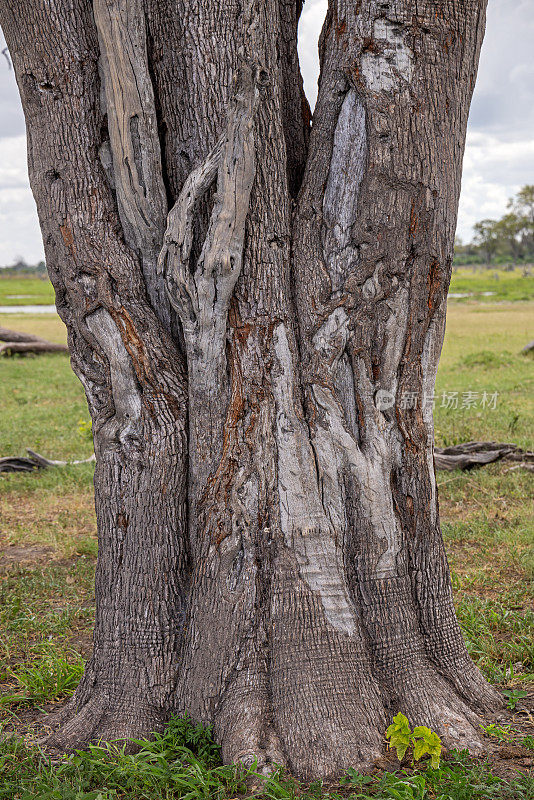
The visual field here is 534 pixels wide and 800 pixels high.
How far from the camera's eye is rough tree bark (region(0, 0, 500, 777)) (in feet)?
8.93

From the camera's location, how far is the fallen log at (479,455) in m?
6.82

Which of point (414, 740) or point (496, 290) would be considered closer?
point (414, 740)

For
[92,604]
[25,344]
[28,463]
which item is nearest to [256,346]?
[92,604]

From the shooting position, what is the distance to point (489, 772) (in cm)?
254

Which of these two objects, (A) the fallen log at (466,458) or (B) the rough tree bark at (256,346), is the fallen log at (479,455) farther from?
(B) the rough tree bark at (256,346)

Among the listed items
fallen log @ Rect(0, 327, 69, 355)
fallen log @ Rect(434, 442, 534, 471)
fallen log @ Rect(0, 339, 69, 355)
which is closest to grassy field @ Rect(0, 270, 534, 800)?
fallen log @ Rect(434, 442, 534, 471)

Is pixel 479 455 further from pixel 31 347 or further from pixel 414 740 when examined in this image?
pixel 31 347

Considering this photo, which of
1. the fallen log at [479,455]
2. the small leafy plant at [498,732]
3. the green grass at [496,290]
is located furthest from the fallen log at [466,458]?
the green grass at [496,290]

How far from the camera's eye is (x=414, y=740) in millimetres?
2609

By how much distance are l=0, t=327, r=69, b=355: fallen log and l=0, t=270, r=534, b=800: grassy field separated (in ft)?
24.8

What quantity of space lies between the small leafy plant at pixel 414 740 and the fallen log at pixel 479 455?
14.3ft

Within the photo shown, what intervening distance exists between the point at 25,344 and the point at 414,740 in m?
16.5

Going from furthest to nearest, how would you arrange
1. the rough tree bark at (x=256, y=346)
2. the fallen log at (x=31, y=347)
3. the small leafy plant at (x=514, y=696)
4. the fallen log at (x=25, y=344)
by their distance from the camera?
1. the fallen log at (x=25, y=344)
2. the fallen log at (x=31, y=347)
3. the small leafy plant at (x=514, y=696)
4. the rough tree bark at (x=256, y=346)

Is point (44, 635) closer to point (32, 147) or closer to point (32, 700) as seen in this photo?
point (32, 700)
